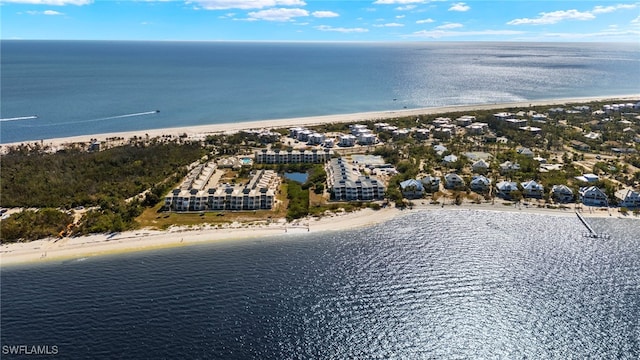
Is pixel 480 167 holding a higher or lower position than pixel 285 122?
lower

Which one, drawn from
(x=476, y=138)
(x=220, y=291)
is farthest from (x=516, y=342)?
(x=476, y=138)

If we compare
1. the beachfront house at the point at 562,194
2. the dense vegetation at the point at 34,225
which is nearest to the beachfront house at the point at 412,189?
the beachfront house at the point at 562,194

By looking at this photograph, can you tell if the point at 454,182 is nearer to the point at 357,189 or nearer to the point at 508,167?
the point at 508,167

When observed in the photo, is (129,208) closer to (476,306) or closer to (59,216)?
(59,216)

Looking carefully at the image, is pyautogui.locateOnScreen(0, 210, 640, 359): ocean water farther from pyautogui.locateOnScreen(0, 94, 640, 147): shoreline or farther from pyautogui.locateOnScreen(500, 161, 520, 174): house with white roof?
pyautogui.locateOnScreen(0, 94, 640, 147): shoreline

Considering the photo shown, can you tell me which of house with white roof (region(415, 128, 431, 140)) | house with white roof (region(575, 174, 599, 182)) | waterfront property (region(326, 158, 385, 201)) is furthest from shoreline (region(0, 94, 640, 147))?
house with white roof (region(575, 174, 599, 182))

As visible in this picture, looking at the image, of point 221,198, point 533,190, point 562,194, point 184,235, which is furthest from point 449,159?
point 184,235
